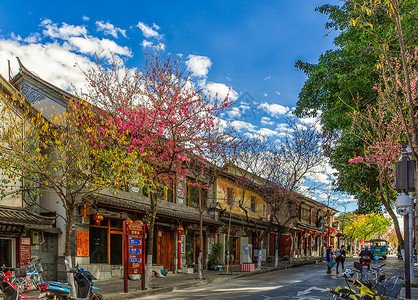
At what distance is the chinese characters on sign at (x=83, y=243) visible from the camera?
18016 mm

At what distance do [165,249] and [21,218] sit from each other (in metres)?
10.9

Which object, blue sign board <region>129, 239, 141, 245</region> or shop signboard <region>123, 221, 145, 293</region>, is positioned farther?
blue sign board <region>129, 239, 141, 245</region>

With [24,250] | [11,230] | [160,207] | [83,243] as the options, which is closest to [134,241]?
[83,243]

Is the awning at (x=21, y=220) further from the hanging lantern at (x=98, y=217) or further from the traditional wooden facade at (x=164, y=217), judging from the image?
the hanging lantern at (x=98, y=217)

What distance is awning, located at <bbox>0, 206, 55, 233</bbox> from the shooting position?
48.4 feet

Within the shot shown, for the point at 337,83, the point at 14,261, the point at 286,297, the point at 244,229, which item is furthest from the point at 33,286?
the point at 244,229

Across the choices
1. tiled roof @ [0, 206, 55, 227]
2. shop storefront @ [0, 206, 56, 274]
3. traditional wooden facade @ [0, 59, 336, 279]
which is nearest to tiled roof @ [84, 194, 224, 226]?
traditional wooden facade @ [0, 59, 336, 279]

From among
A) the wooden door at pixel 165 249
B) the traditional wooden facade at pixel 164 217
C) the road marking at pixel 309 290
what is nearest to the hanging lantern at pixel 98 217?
the traditional wooden facade at pixel 164 217

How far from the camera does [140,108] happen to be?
1684 centimetres

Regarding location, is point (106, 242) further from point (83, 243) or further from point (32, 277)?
point (32, 277)

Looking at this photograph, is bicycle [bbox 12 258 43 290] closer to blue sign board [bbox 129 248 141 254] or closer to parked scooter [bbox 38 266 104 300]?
blue sign board [bbox 129 248 141 254]

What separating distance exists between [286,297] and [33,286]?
29.8 feet

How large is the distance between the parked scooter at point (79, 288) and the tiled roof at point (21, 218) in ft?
15.2

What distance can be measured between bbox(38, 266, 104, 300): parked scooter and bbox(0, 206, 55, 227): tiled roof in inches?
183
